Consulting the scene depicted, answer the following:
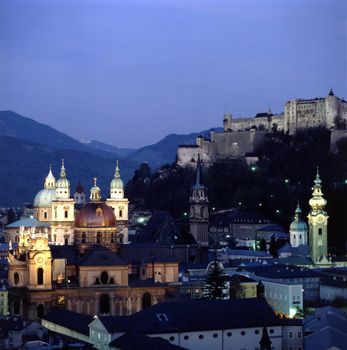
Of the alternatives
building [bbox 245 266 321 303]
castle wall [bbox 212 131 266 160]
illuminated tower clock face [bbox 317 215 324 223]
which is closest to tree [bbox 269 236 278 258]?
illuminated tower clock face [bbox 317 215 324 223]

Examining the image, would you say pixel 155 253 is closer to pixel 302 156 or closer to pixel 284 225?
pixel 284 225

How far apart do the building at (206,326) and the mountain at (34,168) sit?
294 ft

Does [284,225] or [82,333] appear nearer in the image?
[82,333]

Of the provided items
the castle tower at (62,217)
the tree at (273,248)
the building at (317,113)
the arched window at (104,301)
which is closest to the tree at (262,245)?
the tree at (273,248)

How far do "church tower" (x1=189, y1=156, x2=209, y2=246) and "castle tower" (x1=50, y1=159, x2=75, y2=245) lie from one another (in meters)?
6.57

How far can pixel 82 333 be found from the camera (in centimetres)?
3603

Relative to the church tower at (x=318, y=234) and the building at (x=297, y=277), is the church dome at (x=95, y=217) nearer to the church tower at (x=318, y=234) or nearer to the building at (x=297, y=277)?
the building at (x=297, y=277)

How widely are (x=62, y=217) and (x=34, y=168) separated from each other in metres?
87.6

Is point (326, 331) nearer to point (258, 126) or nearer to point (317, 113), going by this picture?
point (317, 113)

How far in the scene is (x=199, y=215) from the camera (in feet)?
207

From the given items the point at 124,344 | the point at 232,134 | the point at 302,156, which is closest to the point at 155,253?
the point at 124,344

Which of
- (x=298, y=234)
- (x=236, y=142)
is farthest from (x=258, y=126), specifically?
(x=298, y=234)

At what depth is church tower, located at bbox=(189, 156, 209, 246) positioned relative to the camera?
62.1 meters

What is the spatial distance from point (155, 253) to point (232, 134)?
44.0m
